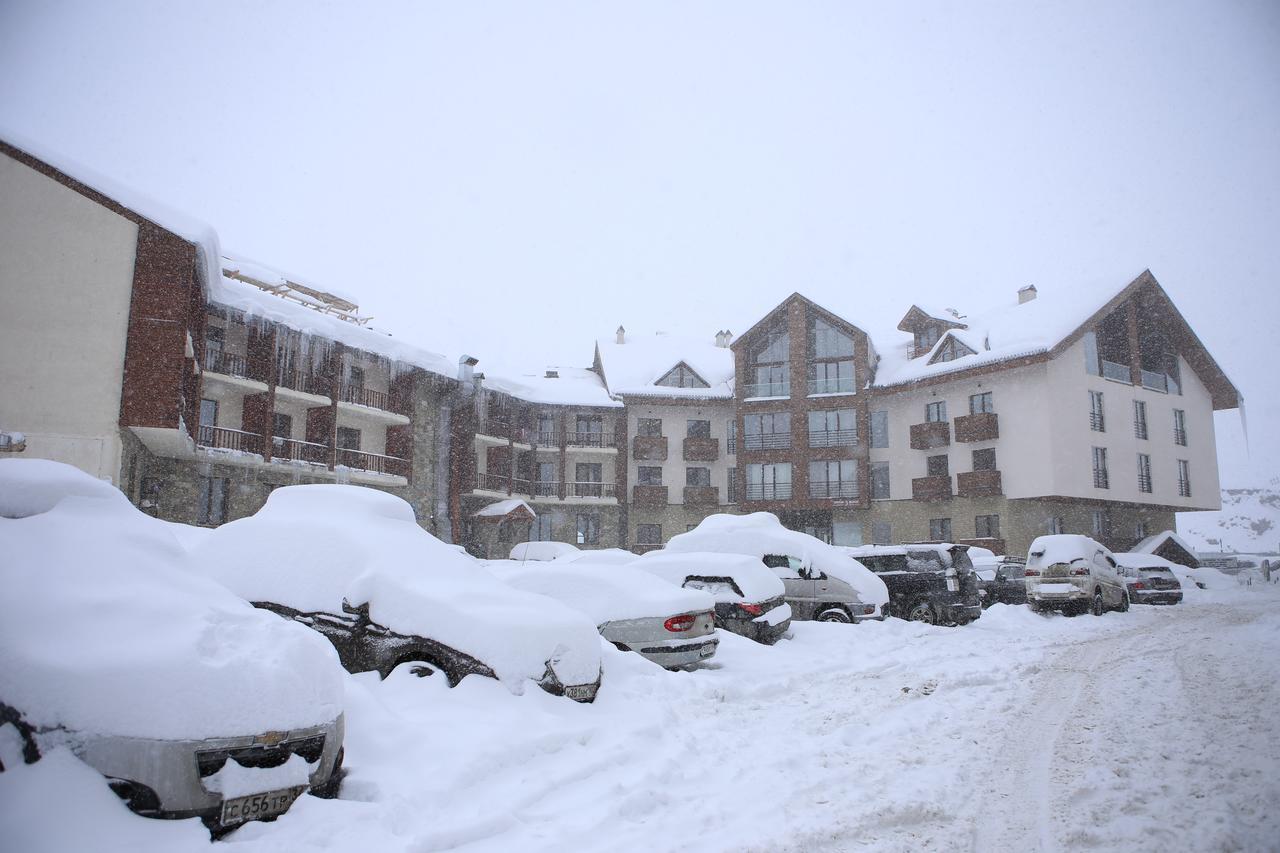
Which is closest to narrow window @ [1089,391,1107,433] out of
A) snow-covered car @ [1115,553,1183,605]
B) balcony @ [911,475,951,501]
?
balcony @ [911,475,951,501]

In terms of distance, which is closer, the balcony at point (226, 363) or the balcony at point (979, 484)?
the balcony at point (226, 363)

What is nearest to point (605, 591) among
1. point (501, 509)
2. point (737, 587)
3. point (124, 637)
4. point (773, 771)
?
point (737, 587)

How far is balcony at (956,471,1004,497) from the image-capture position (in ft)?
112

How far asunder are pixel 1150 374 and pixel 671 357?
942 inches

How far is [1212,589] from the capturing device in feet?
97.6

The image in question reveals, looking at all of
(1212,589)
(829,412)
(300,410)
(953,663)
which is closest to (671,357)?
(829,412)

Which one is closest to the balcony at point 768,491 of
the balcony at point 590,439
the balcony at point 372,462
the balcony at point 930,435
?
the balcony at point 930,435

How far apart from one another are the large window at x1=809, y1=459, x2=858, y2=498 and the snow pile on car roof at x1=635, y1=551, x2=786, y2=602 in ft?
88.6

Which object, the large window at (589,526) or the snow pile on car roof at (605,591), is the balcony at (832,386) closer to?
the large window at (589,526)

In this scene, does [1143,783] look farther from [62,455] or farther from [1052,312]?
[1052,312]

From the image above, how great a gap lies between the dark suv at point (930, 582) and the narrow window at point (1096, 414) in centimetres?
2205

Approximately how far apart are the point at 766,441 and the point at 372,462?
20.4 m

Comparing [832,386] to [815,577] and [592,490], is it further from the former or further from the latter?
[815,577]

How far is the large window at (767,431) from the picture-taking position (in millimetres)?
41188
